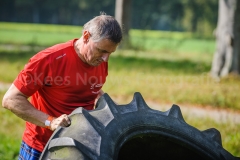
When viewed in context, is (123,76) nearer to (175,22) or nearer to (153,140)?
(153,140)

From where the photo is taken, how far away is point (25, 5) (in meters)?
57.3

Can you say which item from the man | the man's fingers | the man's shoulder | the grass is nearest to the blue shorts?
the man

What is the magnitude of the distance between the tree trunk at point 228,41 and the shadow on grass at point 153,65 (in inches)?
29.4

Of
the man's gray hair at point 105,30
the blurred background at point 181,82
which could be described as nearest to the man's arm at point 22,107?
the man's gray hair at point 105,30

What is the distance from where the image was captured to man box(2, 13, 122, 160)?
344 centimetres

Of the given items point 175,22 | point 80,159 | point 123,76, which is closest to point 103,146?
point 80,159

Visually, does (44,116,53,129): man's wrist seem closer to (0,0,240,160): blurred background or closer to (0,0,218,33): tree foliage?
(0,0,240,160): blurred background

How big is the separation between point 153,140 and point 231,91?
7.15 metres

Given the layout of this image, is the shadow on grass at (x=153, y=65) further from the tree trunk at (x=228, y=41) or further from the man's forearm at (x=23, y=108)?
the man's forearm at (x=23, y=108)

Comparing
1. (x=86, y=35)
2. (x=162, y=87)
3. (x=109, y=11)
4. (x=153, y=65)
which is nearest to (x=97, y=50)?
(x=86, y=35)

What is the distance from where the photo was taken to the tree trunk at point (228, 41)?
13.0 meters

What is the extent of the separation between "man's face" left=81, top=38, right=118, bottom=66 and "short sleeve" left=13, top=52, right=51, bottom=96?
321 millimetres

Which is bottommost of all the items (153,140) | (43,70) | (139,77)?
(139,77)

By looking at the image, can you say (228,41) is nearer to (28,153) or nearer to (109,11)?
(28,153)
